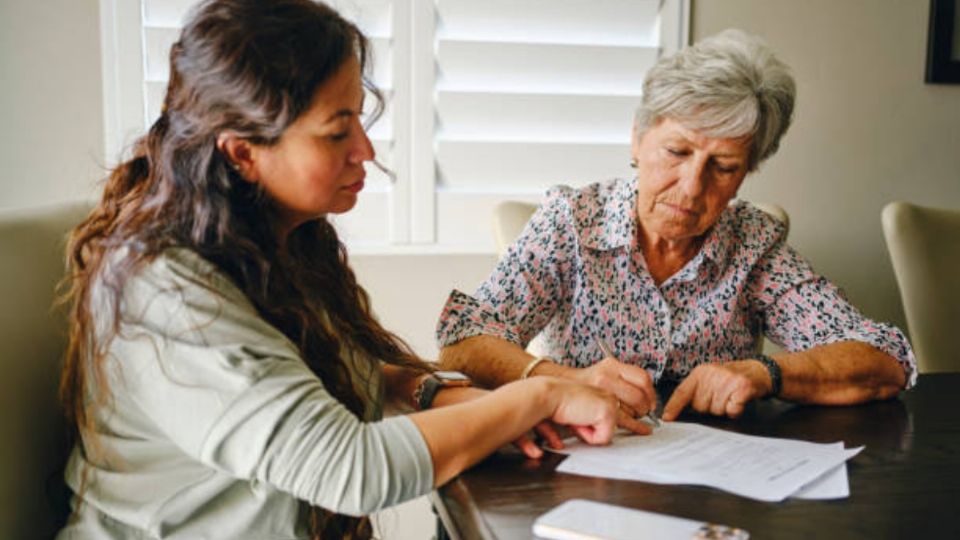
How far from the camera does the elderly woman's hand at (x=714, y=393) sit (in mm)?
1260

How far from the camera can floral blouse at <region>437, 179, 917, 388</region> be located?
1604 mm

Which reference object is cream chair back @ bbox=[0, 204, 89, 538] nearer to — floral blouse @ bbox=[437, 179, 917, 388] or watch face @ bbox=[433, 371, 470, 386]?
watch face @ bbox=[433, 371, 470, 386]

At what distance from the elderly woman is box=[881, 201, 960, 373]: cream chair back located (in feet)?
1.28

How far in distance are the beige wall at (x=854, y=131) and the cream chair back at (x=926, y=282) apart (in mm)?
329

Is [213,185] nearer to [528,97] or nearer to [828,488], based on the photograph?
[828,488]

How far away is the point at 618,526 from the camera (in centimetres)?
84

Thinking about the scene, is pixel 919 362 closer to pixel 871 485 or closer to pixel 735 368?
pixel 735 368

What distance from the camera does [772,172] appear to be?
7.29 ft

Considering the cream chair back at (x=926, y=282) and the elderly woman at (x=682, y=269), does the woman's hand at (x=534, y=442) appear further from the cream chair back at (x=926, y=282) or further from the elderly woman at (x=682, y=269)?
the cream chair back at (x=926, y=282)

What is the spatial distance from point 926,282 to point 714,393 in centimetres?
91

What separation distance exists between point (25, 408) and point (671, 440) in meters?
0.75

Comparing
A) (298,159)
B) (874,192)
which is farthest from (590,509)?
(874,192)

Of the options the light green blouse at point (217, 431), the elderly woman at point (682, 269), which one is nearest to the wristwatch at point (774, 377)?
the elderly woman at point (682, 269)

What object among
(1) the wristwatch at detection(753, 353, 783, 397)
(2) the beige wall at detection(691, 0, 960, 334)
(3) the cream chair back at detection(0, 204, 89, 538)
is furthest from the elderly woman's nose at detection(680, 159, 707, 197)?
(3) the cream chair back at detection(0, 204, 89, 538)
